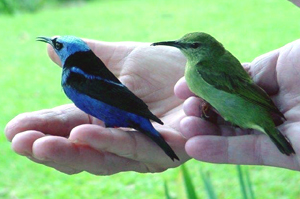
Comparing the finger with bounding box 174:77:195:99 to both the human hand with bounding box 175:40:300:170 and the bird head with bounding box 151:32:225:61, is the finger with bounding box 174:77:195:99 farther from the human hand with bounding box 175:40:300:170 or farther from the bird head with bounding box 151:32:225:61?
the bird head with bounding box 151:32:225:61

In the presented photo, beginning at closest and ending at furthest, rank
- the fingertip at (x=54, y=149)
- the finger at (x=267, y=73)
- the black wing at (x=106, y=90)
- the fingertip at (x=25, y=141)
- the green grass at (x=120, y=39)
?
1. the fingertip at (x=54, y=149)
2. the fingertip at (x=25, y=141)
3. the black wing at (x=106, y=90)
4. the finger at (x=267, y=73)
5. the green grass at (x=120, y=39)

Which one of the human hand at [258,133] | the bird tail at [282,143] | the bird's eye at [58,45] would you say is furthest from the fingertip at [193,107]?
the bird's eye at [58,45]

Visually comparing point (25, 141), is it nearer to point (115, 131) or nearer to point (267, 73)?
point (115, 131)

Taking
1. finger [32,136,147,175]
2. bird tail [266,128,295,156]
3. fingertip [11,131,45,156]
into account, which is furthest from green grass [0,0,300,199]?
fingertip [11,131,45,156]

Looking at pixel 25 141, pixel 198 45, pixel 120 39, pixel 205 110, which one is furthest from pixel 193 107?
pixel 120 39

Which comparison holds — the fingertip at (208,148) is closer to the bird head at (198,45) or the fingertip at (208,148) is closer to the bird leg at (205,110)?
the bird leg at (205,110)

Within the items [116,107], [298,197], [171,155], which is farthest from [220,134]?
[298,197]

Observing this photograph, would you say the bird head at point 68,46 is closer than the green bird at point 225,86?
No
